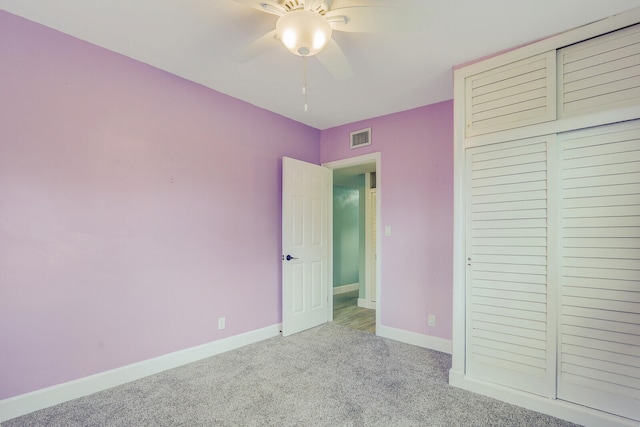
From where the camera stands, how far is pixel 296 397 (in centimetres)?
229

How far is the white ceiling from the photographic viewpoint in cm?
192

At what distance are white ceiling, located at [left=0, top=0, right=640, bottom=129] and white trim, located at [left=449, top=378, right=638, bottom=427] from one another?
245 centimetres

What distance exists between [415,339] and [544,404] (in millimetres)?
1365

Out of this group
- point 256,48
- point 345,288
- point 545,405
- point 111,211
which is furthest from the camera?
point 345,288

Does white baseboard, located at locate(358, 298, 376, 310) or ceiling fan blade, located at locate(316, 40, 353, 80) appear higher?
ceiling fan blade, located at locate(316, 40, 353, 80)

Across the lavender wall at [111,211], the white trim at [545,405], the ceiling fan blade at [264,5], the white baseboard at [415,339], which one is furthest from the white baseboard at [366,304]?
the ceiling fan blade at [264,5]

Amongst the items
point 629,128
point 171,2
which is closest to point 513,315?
point 629,128

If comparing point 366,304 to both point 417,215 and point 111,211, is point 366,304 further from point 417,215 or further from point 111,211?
point 111,211

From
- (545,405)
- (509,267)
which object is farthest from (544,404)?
(509,267)

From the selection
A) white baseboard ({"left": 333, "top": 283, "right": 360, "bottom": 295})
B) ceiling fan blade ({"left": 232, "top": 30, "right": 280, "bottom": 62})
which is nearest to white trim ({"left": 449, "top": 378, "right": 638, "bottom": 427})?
ceiling fan blade ({"left": 232, "top": 30, "right": 280, "bottom": 62})

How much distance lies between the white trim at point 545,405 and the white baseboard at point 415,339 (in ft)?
2.36

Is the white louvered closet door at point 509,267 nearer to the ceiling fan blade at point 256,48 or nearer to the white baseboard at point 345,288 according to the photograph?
the ceiling fan blade at point 256,48

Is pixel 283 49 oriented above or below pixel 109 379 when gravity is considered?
above

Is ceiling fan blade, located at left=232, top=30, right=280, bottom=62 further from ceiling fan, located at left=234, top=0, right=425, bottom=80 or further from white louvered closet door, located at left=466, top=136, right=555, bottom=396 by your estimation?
white louvered closet door, located at left=466, top=136, right=555, bottom=396
